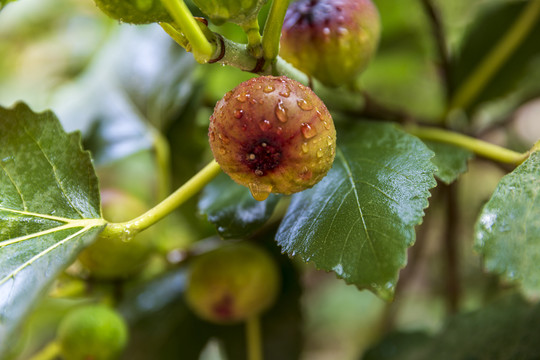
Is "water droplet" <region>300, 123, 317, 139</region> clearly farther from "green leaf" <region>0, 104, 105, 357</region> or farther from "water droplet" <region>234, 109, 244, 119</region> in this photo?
"green leaf" <region>0, 104, 105, 357</region>

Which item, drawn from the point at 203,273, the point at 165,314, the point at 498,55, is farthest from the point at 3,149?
the point at 498,55

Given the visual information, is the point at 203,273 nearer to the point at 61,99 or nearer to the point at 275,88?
the point at 275,88

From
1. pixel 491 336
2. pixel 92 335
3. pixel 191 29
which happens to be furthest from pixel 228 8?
pixel 491 336

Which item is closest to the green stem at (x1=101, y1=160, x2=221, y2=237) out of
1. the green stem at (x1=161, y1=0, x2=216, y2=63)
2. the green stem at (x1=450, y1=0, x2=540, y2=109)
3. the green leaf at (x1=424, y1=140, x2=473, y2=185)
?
the green stem at (x1=161, y1=0, x2=216, y2=63)

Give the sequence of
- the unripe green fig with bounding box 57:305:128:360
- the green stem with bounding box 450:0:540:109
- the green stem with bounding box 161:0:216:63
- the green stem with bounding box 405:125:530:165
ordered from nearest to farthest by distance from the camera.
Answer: the green stem with bounding box 161:0:216:63 → the green stem with bounding box 405:125:530:165 → the unripe green fig with bounding box 57:305:128:360 → the green stem with bounding box 450:0:540:109

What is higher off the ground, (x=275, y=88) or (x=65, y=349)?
(x=275, y=88)

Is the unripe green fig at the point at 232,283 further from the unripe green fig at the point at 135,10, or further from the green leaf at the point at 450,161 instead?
the unripe green fig at the point at 135,10
